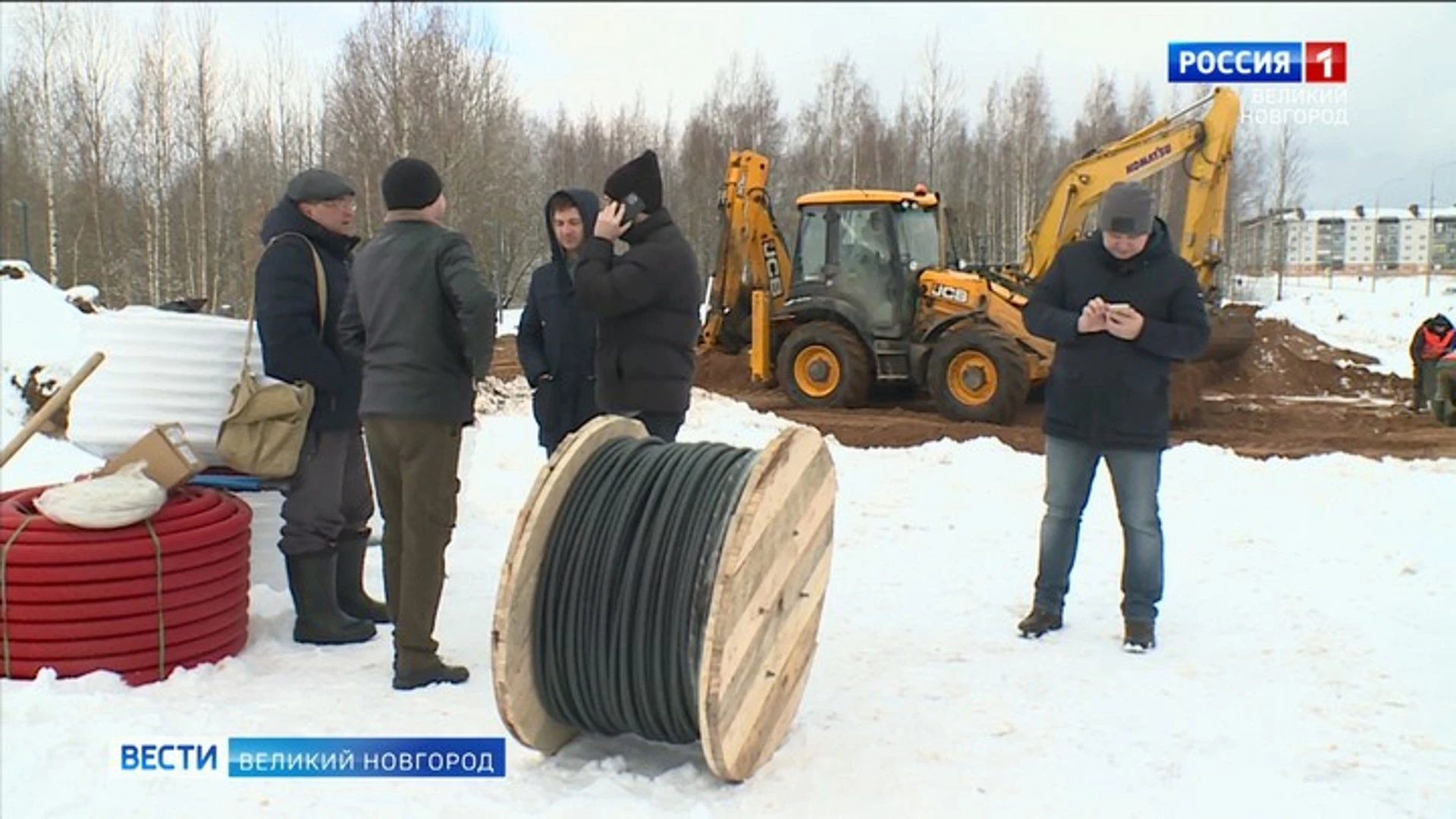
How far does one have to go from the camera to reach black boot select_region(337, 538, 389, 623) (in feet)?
16.3

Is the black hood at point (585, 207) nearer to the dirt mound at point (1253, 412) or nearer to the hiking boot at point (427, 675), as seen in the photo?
the hiking boot at point (427, 675)

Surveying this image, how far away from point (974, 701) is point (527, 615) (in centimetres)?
167

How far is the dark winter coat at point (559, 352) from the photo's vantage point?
523 cm

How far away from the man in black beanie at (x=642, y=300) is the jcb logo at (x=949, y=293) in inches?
325

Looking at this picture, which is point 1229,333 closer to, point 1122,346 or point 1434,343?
point 1434,343

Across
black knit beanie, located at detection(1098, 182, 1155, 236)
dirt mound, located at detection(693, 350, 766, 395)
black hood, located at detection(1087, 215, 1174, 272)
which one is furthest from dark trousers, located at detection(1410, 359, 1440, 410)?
black knit beanie, located at detection(1098, 182, 1155, 236)

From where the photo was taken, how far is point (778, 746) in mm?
3594

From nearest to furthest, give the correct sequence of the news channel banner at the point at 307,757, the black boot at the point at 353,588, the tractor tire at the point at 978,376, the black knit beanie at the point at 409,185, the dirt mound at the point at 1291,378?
1. the news channel banner at the point at 307,757
2. the black knit beanie at the point at 409,185
3. the black boot at the point at 353,588
4. the tractor tire at the point at 978,376
5. the dirt mound at the point at 1291,378

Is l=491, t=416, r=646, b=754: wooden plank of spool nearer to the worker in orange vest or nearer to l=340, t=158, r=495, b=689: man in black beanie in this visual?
l=340, t=158, r=495, b=689: man in black beanie

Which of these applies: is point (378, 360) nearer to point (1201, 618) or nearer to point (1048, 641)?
point (1048, 641)

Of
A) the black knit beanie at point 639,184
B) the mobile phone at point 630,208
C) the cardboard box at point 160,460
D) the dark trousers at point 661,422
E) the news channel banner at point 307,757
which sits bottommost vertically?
the news channel banner at point 307,757

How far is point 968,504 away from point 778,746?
4.07 metres

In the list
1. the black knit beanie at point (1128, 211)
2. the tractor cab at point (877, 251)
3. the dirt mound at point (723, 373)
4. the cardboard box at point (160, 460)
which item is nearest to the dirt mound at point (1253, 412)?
the dirt mound at point (723, 373)

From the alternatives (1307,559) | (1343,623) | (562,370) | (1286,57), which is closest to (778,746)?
(562,370)
